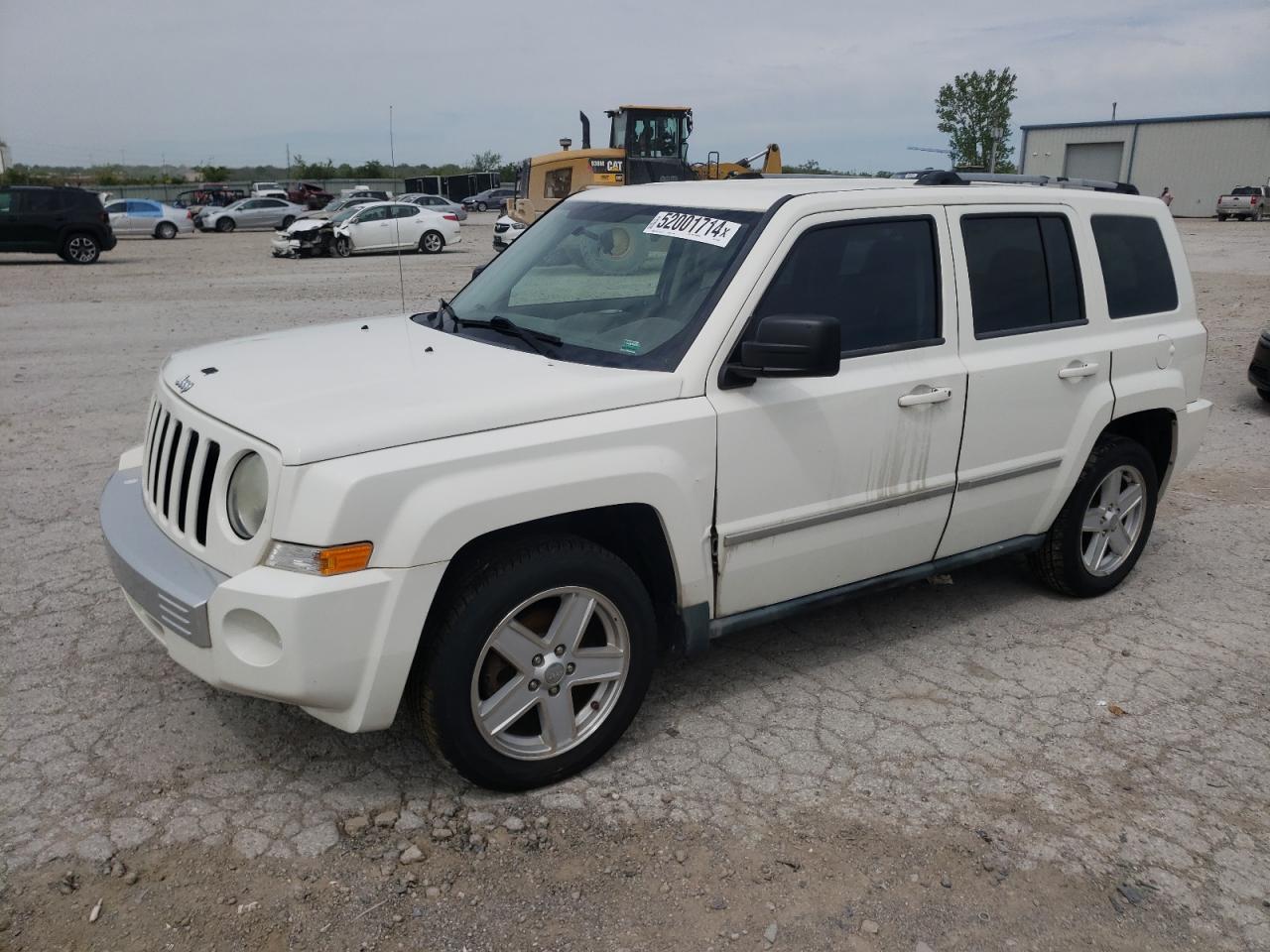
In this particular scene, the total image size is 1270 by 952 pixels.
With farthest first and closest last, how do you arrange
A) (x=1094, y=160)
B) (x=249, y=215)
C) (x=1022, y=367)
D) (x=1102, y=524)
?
(x=1094, y=160), (x=249, y=215), (x=1102, y=524), (x=1022, y=367)

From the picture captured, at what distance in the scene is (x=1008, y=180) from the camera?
4.98 metres

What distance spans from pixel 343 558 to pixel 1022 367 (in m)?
2.77

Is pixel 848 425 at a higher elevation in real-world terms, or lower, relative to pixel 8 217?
higher

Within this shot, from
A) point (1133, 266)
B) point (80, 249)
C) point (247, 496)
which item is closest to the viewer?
point (247, 496)

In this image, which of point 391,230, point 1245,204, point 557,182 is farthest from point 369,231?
point 1245,204

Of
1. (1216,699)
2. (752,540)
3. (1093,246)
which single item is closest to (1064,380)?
(1093,246)

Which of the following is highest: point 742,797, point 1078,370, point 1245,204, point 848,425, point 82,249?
point 1245,204

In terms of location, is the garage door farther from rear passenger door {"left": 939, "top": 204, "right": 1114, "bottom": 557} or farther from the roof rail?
rear passenger door {"left": 939, "top": 204, "right": 1114, "bottom": 557}

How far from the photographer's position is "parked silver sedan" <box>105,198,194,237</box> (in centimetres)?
3506

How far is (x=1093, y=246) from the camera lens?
465cm

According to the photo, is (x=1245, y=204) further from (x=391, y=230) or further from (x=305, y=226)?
(x=305, y=226)

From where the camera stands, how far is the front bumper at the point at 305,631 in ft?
9.37

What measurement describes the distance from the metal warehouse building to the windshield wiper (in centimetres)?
6069

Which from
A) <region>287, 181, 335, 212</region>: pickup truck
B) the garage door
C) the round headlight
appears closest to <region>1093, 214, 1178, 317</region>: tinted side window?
the round headlight
